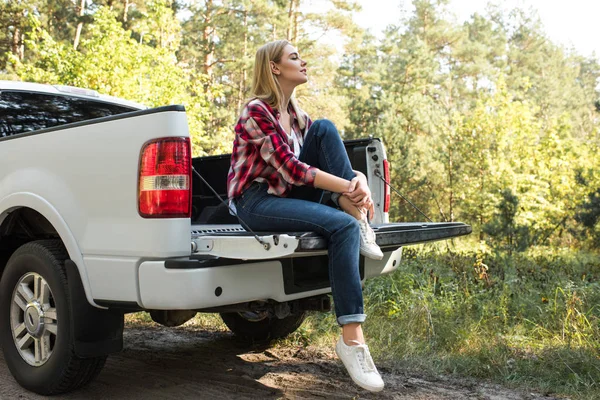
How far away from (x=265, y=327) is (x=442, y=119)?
28503 mm

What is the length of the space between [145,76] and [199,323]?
11.1 m

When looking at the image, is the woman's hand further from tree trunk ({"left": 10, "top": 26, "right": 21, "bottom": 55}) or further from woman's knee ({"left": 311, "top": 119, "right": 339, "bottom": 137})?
tree trunk ({"left": 10, "top": 26, "right": 21, "bottom": 55})

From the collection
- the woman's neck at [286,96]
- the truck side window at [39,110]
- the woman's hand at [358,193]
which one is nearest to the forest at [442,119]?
the woman's hand at [358,193]

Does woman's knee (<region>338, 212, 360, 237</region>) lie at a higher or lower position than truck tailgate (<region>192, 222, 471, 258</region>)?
higher

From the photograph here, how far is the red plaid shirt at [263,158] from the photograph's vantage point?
3074 millimetres

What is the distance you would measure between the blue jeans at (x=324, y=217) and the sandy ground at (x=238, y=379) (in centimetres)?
82

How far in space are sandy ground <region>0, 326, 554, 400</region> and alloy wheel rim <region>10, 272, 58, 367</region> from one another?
250 mm

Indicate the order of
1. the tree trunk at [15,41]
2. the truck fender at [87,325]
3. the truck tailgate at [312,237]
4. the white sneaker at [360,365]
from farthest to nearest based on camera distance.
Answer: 1. the tree trunk at [15,41]
2. the truck fender at [87,325]
3. the white sneaker at [360,365]
4. the truck tailgate at [312,237]

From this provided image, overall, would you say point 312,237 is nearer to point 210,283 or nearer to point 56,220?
point 210,283

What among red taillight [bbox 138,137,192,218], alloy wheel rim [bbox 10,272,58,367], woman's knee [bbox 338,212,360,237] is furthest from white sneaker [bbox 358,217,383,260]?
alloy wheel rim [bbox 10,272,58,367]

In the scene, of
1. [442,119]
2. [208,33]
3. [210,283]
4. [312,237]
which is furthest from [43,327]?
[442,119]

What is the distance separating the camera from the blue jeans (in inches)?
113

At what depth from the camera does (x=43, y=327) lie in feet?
10.4

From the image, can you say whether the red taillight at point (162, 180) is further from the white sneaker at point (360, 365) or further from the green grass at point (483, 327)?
the green grass at point (483, 327)
